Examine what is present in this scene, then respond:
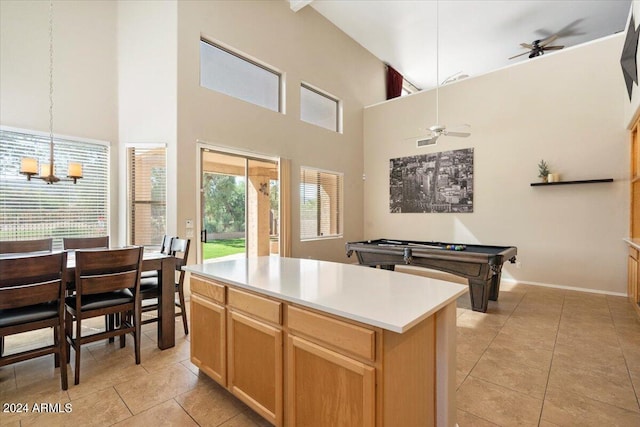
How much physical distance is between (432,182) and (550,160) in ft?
6.64

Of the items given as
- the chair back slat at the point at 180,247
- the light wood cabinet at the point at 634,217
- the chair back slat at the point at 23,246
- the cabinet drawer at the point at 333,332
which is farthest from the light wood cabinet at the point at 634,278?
the chair back slat at the point at 23,246

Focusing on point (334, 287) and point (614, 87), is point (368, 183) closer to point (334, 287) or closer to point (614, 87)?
point (614, 87)

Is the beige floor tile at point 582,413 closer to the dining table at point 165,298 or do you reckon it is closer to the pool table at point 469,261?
the pool table at point 469,261

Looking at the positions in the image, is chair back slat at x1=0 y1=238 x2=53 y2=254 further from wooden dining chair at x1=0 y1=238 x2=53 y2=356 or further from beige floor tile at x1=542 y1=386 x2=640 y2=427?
beige floor tile at x1=542 y1=386 x2=640 y2=427

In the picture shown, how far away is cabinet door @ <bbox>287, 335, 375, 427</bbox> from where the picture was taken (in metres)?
1.21

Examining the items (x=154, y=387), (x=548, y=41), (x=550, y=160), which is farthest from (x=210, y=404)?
(x=548, y=41)

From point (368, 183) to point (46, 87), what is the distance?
6203mm

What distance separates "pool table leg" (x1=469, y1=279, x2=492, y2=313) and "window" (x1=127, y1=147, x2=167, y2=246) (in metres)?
4.40

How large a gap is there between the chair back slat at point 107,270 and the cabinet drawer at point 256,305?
1.16 m

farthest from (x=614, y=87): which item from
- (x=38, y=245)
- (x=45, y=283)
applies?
(x=38, y=245)

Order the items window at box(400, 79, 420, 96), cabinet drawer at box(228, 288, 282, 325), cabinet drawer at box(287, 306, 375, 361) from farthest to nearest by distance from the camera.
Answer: window at box(400, 79, 420, 96)
cabinet drawer at box(228, 288, 282, 325)
cabinet drawer at box(287, 306, 375, 361)

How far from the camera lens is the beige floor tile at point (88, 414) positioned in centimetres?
180

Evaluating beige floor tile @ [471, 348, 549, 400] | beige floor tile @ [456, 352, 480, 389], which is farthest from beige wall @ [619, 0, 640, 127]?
beige floor tile @ [456, 352, 480, 389]

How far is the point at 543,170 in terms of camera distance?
16.6 ft
